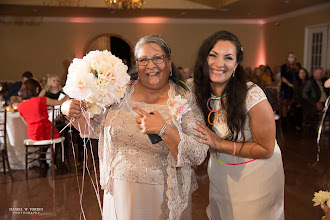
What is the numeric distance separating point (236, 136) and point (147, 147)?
52cm

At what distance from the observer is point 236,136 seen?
6.47 ft

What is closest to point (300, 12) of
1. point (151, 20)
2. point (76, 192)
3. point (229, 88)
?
point (151, 20)

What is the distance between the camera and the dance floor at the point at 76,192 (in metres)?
3.87

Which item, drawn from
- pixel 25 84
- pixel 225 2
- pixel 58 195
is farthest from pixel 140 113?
pixel 225 2

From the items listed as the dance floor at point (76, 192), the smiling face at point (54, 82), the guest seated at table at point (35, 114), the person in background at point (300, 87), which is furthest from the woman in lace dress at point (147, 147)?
the person in background at point (300, 87)

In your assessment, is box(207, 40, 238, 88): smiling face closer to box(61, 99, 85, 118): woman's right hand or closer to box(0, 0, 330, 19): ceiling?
box(61, 99, 85, 118): woman's right hand

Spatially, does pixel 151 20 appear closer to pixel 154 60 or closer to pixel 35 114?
pixel 35 114

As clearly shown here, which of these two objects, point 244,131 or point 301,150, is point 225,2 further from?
point 244,131

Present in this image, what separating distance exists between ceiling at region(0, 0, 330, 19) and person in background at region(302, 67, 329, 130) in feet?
10.2

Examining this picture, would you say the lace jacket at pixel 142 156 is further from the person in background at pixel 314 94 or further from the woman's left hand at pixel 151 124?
the person in background at pixel 314 94

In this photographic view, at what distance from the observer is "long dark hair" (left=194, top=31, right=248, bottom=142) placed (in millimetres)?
1901

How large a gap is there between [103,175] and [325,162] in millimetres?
4779

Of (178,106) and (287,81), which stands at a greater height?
(287,81)

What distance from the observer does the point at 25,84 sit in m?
5.30
